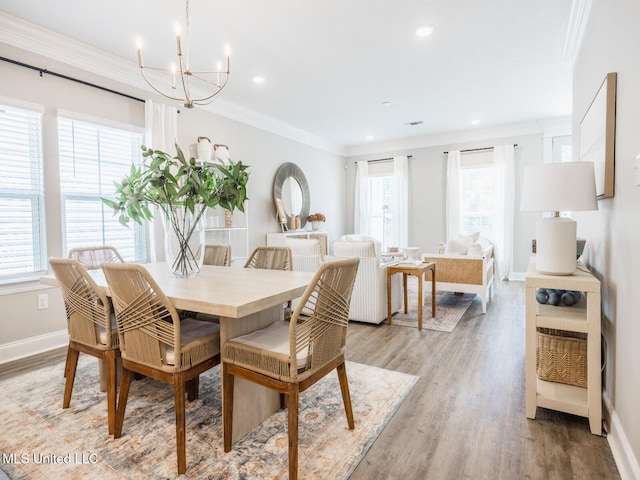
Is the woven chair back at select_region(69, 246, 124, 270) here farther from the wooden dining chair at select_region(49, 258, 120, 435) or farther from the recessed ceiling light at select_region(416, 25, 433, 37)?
the recessed ceiling light at select_region(416, 25, 433, 37)

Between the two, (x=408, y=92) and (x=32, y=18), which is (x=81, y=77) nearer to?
(x=32, y=18)

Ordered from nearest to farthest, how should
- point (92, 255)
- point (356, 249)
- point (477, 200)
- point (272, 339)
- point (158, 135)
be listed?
point (272, 339)
point (92, 255)
point (356, 249)
point (158, 135)
point (477, 200)

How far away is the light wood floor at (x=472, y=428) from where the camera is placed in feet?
5.10

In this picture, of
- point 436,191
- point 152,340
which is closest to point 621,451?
point 152,340

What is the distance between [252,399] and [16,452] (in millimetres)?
1131

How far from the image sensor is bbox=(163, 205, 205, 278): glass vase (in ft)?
7.04

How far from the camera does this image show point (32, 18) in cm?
278

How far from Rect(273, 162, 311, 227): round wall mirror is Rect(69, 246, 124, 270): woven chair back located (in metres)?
3.07

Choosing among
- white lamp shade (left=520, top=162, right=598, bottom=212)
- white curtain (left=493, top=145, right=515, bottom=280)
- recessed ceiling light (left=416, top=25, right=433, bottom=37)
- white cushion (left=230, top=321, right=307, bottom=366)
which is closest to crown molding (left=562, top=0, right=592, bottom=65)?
recessed ceiling light (left=416, top=25, right=433, bottom=37)

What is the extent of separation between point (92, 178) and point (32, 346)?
1.59 meters

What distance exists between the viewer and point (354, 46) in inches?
131

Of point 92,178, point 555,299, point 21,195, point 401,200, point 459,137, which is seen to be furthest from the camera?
point 401,200

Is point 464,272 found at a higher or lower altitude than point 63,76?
lower

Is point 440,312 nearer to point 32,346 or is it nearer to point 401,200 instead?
point 401,200
